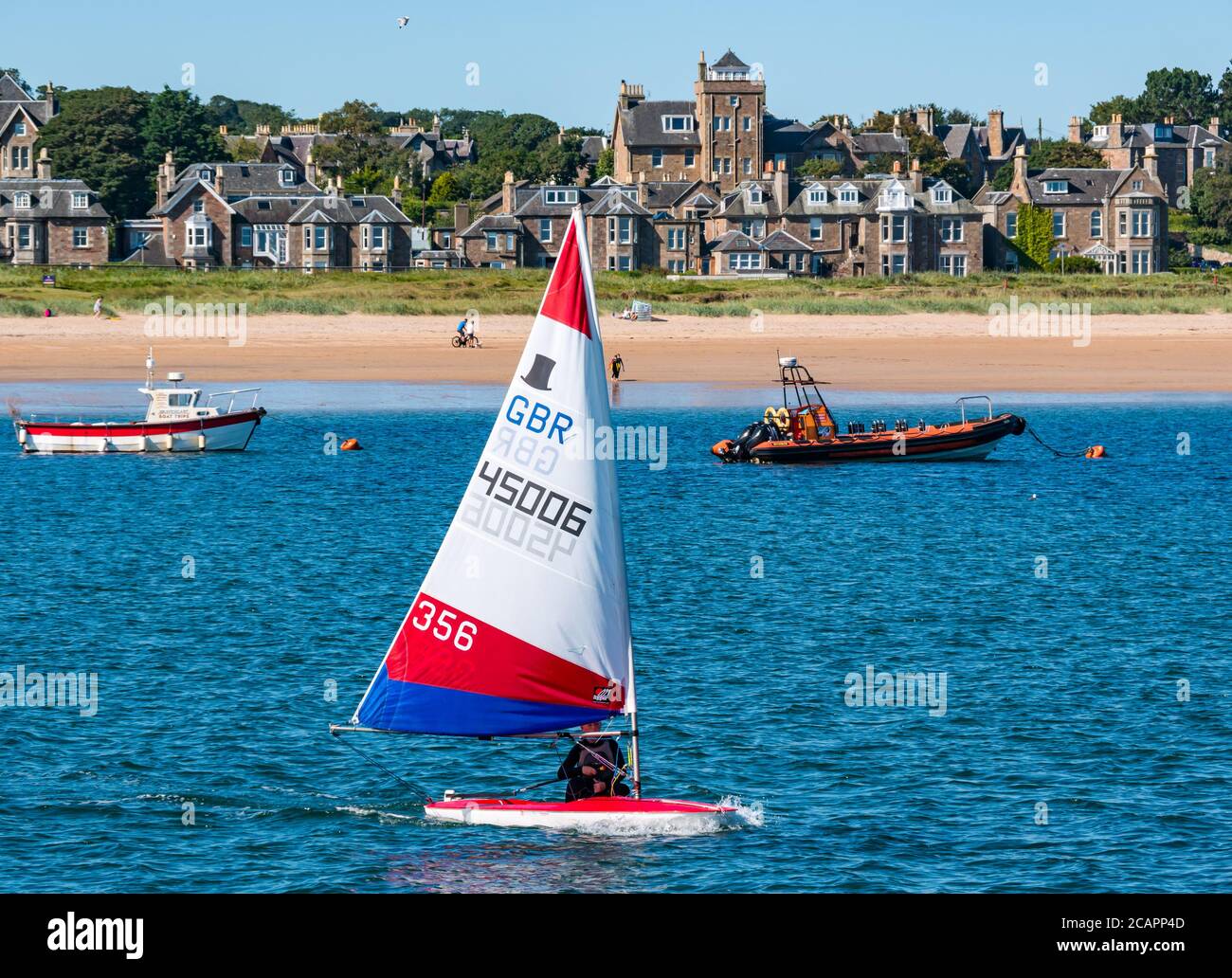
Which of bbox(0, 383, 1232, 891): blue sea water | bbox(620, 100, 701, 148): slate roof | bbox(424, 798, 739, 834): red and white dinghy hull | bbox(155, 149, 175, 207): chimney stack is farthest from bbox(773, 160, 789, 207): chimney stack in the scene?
bbox(424, 798, 739, 834): red and white dinghy hull

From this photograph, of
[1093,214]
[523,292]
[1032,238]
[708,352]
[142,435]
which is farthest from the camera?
[1093,214]

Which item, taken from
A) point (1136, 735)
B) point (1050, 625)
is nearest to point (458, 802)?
point (1136, 735)

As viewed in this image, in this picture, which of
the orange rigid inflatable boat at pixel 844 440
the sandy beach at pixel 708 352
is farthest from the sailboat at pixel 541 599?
the sandy beach at pixel 708 352

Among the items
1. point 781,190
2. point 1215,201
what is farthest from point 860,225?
point 1215,201

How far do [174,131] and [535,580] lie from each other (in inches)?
6142

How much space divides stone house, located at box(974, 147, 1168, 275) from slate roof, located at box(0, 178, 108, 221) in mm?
71606

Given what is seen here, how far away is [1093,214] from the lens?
15325 centimetres

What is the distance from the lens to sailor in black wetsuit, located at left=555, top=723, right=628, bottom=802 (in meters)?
22.0

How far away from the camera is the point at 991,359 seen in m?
90.7

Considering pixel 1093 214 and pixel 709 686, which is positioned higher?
pixel 1093 214

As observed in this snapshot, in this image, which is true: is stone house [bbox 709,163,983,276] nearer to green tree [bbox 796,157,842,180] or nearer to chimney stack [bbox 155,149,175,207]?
green tree [bbox 796,157,842,180]

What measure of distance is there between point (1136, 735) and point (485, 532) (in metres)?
11.5

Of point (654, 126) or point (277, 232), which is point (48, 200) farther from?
point (654, 126)
